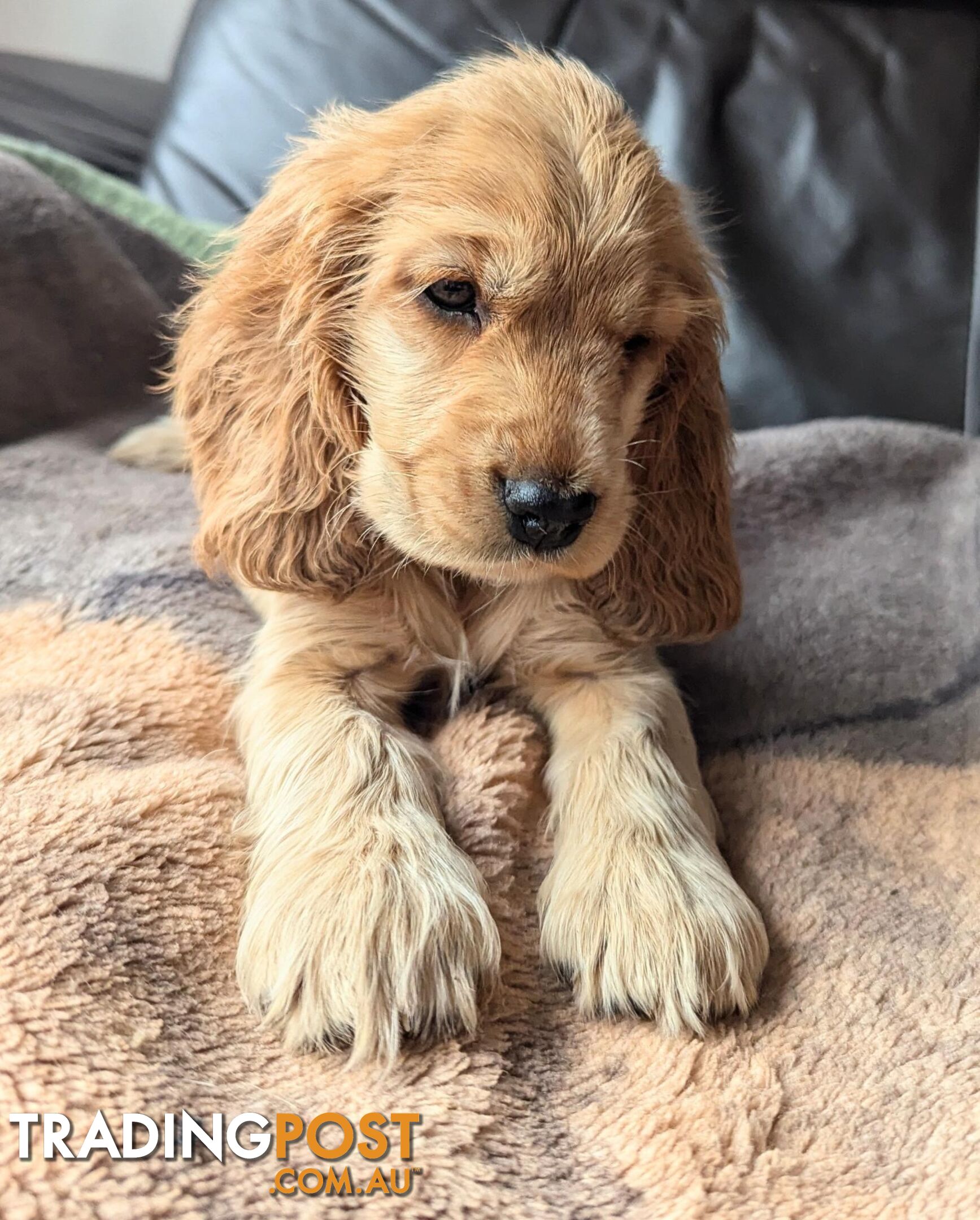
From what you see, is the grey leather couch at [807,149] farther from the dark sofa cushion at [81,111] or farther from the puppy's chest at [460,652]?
the puppy's chest at [460,652]

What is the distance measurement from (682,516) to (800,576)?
1.59ft

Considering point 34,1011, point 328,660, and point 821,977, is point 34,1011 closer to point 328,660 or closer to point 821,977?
point 328,660

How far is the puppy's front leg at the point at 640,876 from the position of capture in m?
1.15

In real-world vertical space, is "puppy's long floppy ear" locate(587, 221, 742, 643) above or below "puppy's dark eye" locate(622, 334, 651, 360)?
below

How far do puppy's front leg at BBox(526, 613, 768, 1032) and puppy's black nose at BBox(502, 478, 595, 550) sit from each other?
338 mm

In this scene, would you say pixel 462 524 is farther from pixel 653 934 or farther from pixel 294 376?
pixel 653 934

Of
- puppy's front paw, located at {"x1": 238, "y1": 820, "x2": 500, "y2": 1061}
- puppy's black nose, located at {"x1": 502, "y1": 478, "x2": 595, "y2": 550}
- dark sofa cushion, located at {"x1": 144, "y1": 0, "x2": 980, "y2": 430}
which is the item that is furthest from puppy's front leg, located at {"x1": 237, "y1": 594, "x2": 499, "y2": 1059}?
dark sofa cushion, located at {"x1": 144, "y1": 0, "x2": 980, "y2": 430}

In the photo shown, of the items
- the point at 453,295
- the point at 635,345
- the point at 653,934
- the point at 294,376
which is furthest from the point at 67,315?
the point at 653,934

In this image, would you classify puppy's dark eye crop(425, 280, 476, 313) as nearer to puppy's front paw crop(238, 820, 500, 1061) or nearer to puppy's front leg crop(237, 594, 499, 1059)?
puppy's front leg crop(237, 594, 499, 1059)

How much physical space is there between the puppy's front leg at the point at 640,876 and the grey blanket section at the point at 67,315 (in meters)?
1.47

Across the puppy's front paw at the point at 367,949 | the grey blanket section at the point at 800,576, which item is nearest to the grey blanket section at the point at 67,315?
the grey blanket section at the point at 800,576

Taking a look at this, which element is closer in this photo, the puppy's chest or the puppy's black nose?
the puppy's black nose

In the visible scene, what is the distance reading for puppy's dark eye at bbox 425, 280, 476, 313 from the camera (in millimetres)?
1314

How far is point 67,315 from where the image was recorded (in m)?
A: 2.39
